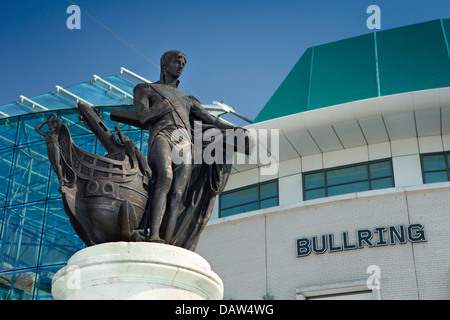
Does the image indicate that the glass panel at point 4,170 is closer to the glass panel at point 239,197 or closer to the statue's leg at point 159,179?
the glass panel at point 239,197

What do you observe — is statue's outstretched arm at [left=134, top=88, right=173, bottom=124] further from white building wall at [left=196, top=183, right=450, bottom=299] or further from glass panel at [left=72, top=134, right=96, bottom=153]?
glass panel at [left=72, top=134, right=96, bottom=153]

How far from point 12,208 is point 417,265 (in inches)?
657

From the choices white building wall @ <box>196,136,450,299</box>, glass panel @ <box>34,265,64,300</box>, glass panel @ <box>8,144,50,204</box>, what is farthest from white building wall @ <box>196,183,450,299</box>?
glass panel @ <box>8,144,50,204</box>

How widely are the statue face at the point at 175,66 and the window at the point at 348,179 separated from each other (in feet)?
52.4

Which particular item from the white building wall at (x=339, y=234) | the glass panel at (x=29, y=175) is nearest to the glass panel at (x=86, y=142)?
the glass panel at (x=29, y=175)

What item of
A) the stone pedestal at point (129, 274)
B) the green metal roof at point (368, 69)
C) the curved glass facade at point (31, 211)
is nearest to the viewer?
the stone pedestal at point (129, 274)

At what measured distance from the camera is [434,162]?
22.3 meters

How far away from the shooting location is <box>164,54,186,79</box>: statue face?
752cm

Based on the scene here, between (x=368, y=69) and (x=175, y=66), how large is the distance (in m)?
17.6

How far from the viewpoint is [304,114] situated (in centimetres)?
2264

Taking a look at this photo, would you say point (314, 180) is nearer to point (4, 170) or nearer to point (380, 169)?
point (380, 169)

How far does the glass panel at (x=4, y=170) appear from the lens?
28.0 metres
